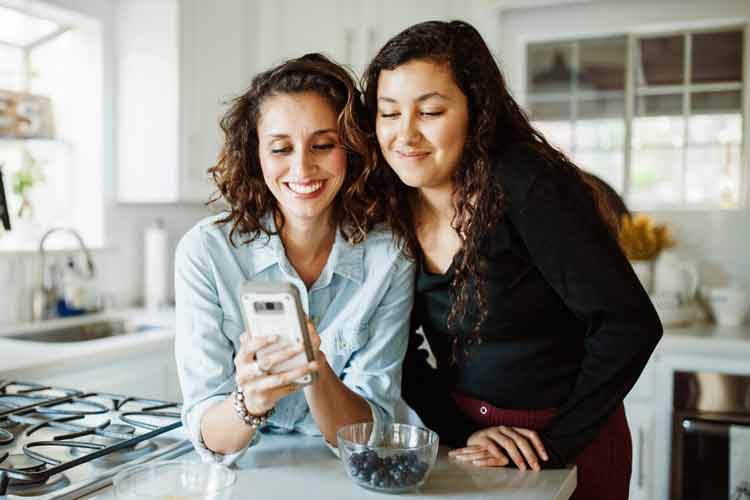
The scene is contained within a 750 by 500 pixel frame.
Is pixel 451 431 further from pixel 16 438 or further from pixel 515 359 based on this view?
pixel 16 438

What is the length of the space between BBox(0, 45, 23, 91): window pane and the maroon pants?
2.41 m

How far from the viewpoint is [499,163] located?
1.24 metres

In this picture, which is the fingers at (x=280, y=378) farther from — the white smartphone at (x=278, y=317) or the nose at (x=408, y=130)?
the nose at (x=408, y=130)

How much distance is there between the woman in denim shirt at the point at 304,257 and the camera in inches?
47.1

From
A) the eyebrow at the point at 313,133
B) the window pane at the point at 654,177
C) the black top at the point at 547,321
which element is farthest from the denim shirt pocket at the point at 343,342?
the window pane at the point at 654,177

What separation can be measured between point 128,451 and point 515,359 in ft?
2.28

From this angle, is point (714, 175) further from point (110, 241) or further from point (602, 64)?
point (110, 241)

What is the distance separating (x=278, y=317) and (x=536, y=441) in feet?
1.74

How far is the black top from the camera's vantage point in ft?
3.84

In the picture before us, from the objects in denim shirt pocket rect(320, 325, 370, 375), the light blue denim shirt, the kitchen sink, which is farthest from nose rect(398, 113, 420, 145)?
the kitchen sink

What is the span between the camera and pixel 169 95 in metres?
2.89

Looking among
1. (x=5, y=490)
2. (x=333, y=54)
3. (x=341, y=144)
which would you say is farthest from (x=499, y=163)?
(x=333, y=54)

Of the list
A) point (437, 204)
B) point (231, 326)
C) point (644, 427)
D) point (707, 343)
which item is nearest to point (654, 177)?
point (707, 343)

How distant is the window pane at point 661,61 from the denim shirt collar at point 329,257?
2.16 meters
